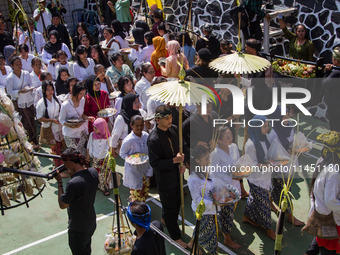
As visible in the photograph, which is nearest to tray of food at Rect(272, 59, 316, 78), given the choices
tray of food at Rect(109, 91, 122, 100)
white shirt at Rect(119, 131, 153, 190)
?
tray of food at Rect(109, 91, 122, 100)

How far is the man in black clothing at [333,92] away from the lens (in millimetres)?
7641

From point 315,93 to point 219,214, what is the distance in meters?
4.26

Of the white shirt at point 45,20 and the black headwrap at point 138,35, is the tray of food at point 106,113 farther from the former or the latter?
the white shirt at point 45,20

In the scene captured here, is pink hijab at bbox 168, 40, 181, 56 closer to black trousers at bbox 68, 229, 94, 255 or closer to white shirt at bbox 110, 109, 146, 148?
white shirt at bbox 110, 109, 146, 148

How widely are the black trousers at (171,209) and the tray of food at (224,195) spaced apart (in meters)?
0.71

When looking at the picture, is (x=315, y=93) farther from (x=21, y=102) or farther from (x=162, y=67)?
(x=21, y=102)

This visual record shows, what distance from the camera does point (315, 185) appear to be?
5074mm

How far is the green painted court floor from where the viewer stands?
19.9 feet

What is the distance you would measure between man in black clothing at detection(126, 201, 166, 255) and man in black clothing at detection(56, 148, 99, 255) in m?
0.86

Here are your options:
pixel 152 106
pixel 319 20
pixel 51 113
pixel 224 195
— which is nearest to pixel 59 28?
pixel 51 113

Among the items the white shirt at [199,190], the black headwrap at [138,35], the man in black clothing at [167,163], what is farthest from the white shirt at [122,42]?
the white shirt at [199,190]

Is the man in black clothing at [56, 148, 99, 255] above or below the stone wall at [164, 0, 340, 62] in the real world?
below

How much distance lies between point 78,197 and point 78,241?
602 mm

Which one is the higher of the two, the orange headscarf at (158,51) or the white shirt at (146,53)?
the orange headscarf at (158,51)
